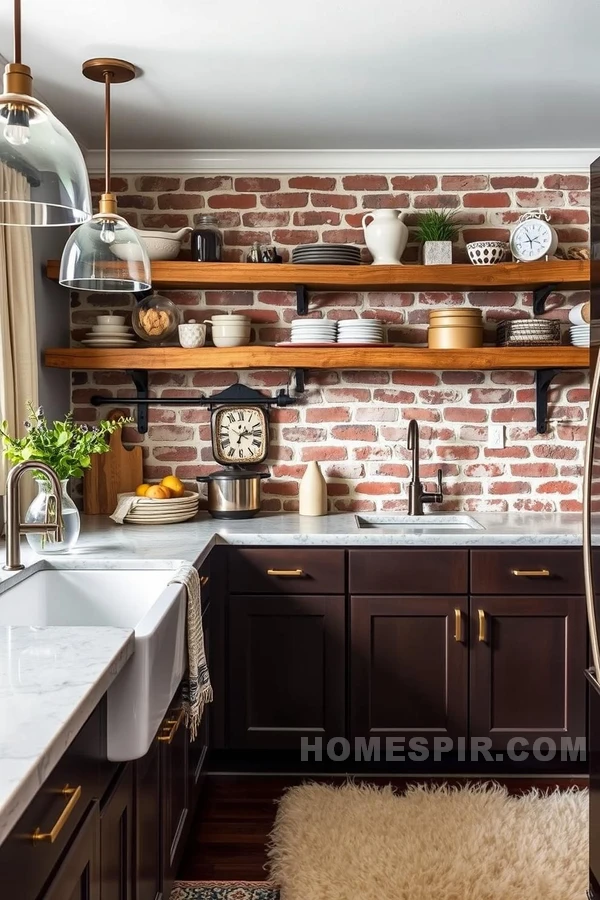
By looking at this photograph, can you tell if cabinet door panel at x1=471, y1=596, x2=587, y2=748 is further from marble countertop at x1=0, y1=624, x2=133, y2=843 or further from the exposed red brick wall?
marble countertop at x1=0, y1=624, x2=133, y2=843

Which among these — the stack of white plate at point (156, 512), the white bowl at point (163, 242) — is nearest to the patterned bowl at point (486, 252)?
the white bowl at point (163, 242)

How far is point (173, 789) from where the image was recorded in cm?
219

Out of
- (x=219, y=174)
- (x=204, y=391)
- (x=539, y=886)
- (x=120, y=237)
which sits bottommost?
(x=539, y=886)

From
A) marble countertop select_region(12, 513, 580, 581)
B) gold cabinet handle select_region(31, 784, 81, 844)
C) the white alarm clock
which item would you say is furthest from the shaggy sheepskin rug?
the white alarm clock

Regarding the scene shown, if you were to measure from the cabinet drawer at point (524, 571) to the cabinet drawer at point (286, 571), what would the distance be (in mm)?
491

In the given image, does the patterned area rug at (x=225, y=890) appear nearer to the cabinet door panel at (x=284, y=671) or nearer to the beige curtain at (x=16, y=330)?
the cabinet door panel at (x=284, y=671)

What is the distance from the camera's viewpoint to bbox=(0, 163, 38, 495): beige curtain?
9.27 ft

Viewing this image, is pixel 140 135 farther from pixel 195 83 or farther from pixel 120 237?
pixel 120 237

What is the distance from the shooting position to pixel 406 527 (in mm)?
3496

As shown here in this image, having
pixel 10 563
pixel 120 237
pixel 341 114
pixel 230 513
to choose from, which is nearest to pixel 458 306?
pixel 341 114

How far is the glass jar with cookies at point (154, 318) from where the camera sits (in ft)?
11.3

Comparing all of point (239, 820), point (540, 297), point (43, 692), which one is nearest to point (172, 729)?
point (43, 692)

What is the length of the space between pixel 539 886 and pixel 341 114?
8.49 ft

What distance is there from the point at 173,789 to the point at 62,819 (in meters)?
1.03
